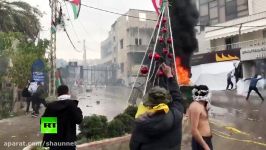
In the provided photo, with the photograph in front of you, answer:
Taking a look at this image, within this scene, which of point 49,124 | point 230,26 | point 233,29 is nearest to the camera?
point 49,124

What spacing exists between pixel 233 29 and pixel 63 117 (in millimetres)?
27578

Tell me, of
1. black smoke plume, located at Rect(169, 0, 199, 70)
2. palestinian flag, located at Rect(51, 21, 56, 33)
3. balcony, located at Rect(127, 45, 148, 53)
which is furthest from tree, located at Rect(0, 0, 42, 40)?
balcony, located at Rect(127, 45, 148, 53)

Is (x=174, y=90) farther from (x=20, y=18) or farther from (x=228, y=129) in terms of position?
(x=20, y=18)

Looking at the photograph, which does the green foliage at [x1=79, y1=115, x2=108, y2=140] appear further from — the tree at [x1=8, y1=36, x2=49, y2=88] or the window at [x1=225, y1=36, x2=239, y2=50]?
the window at [x1=225, y1=36, x2=239, y2=50]

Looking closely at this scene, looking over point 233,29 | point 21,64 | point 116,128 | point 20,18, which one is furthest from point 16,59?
point 233,29

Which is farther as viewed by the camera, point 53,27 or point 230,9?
point 230,9

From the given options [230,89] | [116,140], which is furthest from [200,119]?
[230,89]

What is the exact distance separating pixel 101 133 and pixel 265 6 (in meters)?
25.0

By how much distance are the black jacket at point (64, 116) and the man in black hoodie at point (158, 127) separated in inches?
59.9

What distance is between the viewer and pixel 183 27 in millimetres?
15852

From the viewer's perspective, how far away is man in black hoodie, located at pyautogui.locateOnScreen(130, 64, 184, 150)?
3.13 m

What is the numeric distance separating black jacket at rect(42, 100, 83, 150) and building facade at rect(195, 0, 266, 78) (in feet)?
71.0

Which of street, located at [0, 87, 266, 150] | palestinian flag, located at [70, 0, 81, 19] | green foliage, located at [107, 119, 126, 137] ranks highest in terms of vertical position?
palestinian flag, located at [70, 0, 81, 19]

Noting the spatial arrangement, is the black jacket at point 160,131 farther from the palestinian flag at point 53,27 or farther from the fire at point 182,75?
the palestinian flag at point 53,27
